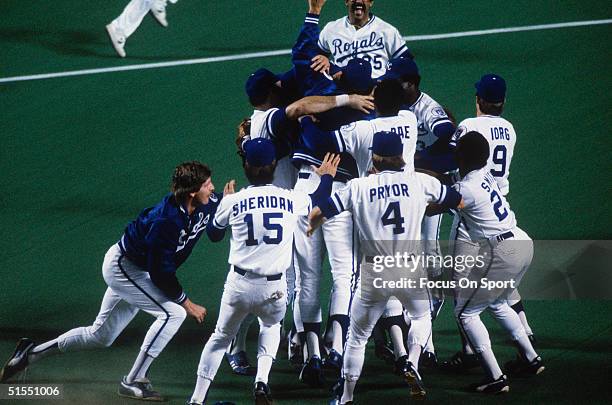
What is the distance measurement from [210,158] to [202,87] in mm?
1892

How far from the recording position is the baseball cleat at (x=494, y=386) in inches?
301

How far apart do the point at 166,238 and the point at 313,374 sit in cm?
144

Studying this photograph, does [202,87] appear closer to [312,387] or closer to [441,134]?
[441,134]

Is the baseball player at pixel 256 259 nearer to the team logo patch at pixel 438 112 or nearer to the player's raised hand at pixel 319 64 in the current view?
the player's raised hand at pixel 319 64

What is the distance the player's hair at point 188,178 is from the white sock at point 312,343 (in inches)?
54.3

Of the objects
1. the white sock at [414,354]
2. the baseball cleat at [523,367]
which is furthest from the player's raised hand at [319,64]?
the baseball cleat at [523,367]

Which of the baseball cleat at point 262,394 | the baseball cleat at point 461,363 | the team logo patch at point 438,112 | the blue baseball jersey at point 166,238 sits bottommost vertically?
the baseball cleat at point 461,363

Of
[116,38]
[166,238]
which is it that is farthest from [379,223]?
[116,38]

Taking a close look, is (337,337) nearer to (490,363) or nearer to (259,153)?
(490,363)

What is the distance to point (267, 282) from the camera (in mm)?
7348

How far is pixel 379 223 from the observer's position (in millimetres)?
7457

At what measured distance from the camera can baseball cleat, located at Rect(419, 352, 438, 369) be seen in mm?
8211

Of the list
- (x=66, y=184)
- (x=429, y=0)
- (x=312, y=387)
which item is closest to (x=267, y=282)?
(x=312, y=387)

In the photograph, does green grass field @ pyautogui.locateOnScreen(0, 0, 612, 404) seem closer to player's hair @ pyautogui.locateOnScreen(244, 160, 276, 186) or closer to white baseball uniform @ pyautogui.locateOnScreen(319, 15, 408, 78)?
player's hair @ pyautogui.locateOnScreen(244, 160, 276, 186)
